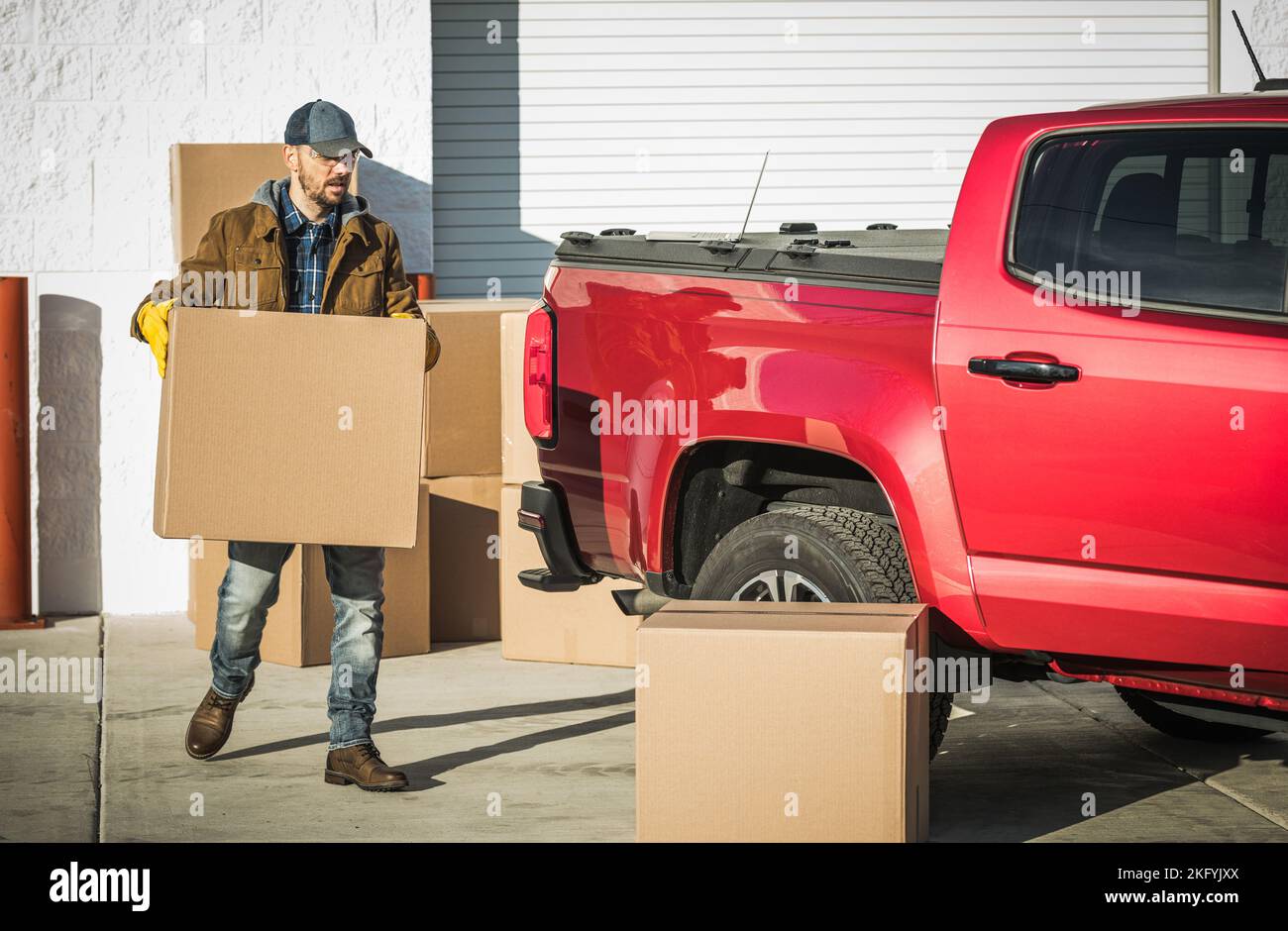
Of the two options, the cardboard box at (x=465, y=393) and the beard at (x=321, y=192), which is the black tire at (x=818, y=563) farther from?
the cardboard box at (x=465, y=393)

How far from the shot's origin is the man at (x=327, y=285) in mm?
5508

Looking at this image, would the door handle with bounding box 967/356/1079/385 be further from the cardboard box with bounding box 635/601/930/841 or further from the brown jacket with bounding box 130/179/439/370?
the brown jacket with bounding box 130/179/439/370

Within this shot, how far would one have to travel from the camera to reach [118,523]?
907 cm

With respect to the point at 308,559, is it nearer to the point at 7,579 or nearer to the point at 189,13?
the point at 7,579

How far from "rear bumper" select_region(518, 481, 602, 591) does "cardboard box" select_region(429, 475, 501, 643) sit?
7.57 feet

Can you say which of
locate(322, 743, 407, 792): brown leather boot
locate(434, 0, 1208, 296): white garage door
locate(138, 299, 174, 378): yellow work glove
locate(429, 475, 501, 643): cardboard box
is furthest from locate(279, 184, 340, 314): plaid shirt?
locate(434, 0, 1208, 296): white garage door

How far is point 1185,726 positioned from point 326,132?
3.64 m

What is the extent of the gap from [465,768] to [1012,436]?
2.32 m

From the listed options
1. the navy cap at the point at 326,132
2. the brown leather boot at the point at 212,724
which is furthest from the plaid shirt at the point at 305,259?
the brown leather boot at the point at 212,724

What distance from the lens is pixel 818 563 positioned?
5.03m

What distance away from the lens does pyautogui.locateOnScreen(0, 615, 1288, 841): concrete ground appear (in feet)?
17.0

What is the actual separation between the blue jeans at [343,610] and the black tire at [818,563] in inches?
43.3
